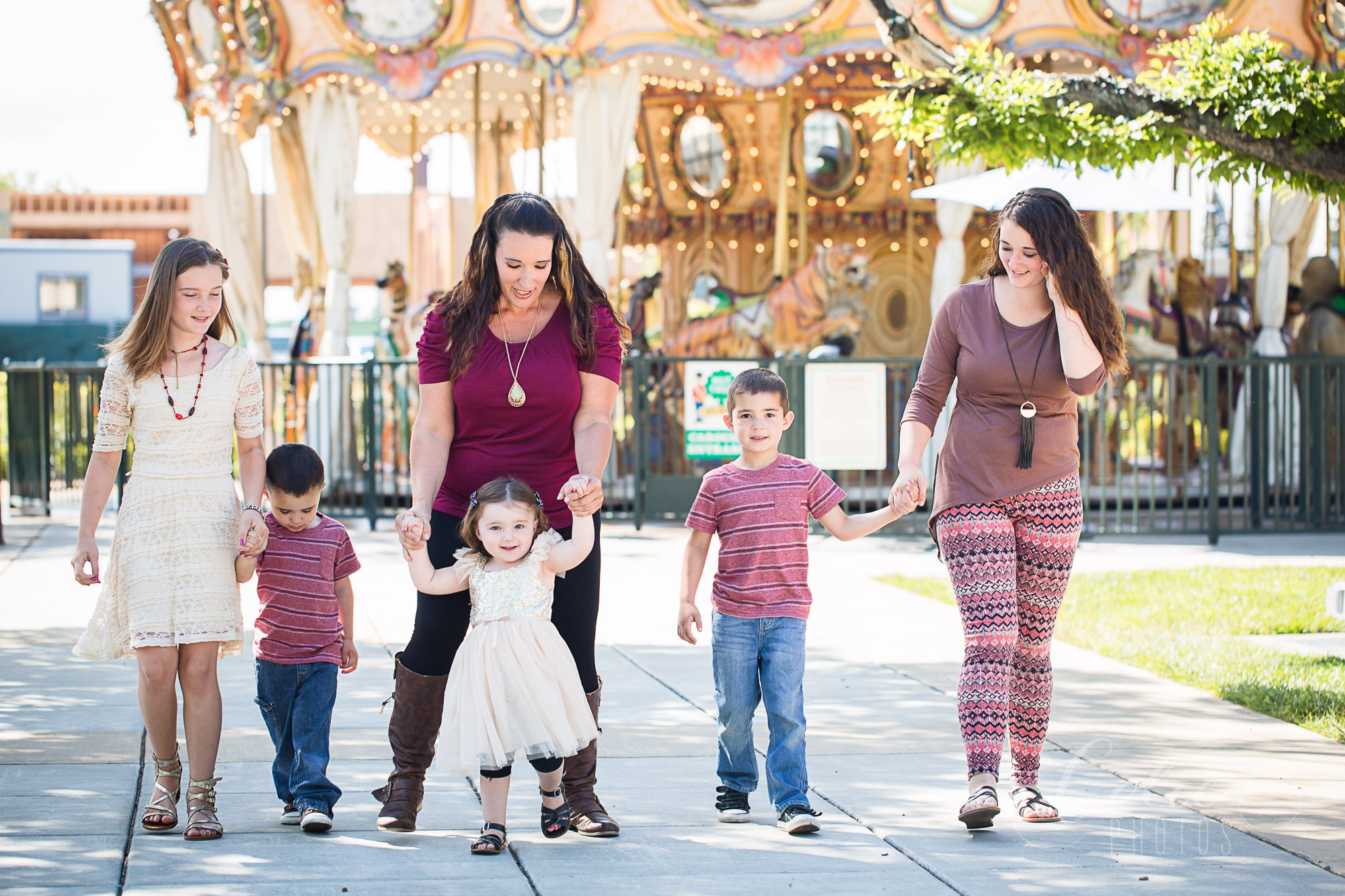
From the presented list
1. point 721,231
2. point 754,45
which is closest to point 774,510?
point 754,45

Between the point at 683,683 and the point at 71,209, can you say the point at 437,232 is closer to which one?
the point at 683,683

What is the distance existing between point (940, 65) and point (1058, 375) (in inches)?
143

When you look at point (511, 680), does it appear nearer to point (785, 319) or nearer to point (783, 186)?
point (785, 319)

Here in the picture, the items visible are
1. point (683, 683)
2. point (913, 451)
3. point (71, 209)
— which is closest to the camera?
point (913, 451)

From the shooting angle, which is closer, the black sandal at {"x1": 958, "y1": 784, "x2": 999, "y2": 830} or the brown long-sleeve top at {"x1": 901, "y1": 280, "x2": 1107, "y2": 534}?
the black sandal at {"x1": 958, "y1": 784, "x2": 999, "y2": 830}

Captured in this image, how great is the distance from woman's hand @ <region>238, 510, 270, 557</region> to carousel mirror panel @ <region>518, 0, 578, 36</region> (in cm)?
1065

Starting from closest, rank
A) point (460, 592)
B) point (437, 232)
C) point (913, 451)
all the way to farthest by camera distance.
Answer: point (460, 592), point (913, 451), point (437, 232)

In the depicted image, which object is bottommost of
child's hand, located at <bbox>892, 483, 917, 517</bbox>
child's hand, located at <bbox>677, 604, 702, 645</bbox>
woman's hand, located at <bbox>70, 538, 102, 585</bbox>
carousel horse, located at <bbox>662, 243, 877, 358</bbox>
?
child's hand, located at <bbox>677, 604, 702, 645</bbox>

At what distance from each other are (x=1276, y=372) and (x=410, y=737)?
34.1 ft

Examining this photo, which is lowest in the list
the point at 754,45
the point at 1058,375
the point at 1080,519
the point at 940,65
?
the point at 1080,519

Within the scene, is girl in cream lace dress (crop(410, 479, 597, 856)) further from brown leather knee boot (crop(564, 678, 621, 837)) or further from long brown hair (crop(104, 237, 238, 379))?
long brown hair (crop(104, 237, 238, 379))

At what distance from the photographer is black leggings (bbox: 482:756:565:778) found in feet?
13.3

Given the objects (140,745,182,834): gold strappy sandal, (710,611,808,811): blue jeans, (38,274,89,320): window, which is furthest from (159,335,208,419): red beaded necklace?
(38,274,89,320): window

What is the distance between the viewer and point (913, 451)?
4.50 metres
